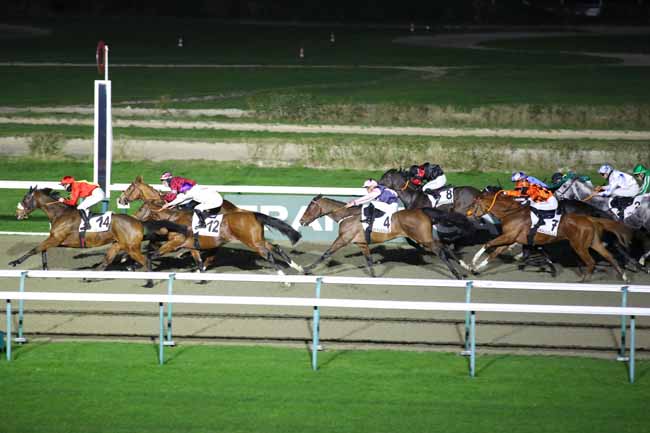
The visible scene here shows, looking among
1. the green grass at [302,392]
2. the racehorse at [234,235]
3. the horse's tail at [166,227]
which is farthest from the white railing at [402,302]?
the racehorse at [234,235]

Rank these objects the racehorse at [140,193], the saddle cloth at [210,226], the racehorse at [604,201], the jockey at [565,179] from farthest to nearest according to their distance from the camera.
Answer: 1. the jockey at [565,179]
2. the racehorse at [604,201]
3. the racehorse at [140,193]
4. the saddle cloth at [210,226]

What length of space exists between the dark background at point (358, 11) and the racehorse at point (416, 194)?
30.6m

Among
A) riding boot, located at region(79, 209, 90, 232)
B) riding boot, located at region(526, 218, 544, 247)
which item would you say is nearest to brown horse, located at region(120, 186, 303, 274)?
riding boot, located at region(79, 209, 90, 232)

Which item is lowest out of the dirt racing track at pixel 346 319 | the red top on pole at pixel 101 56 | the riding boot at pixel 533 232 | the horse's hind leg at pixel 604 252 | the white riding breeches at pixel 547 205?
the dirt racing track at pixel 346 319

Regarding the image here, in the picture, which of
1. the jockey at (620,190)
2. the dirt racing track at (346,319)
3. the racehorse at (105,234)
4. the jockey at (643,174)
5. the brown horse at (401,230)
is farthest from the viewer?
the jockey at (643,174)

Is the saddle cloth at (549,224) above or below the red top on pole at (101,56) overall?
below

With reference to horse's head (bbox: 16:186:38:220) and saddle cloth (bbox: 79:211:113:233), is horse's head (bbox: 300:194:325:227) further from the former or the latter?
horse's head (bbox: 16:186:38:220)

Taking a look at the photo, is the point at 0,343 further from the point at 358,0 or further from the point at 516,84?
the point at 358,0

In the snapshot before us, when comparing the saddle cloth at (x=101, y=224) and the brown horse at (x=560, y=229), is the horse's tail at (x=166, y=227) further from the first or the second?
the brown horse at (x=560, y=229)

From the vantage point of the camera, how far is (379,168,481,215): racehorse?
14055 mm

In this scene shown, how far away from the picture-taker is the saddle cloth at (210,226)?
40.2 feet

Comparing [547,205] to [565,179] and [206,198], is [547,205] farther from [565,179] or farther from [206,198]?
[206,198]

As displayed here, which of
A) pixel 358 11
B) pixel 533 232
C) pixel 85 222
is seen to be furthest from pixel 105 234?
pixel 358 11

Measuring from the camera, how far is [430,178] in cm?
1440
